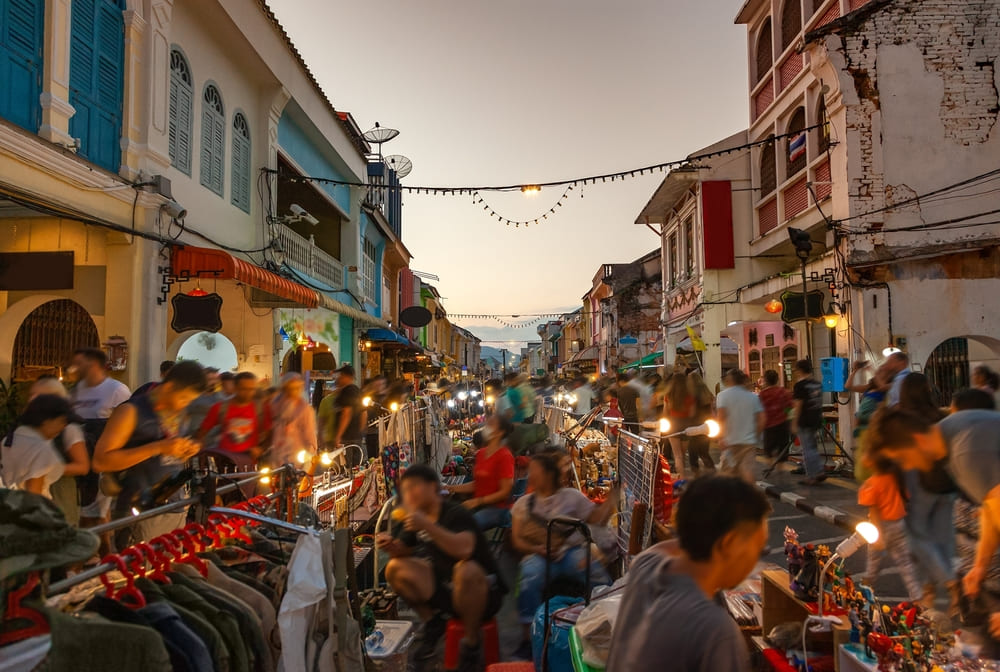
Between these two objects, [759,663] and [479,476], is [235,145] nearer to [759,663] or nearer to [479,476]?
[479,476]

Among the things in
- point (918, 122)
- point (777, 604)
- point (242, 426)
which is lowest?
point (777, 604)

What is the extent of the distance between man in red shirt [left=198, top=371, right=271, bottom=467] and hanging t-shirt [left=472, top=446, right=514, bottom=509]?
264 cm

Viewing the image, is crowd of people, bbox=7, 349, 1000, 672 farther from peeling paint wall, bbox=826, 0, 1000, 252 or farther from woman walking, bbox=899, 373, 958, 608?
peeling paint wall, bbox=826, 0, 1000, 252

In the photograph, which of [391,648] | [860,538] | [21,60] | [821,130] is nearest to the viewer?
[860,538]

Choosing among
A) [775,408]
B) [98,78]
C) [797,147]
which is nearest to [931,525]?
[775,408]

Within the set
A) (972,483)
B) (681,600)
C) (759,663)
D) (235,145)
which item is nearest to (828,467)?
(972,483)

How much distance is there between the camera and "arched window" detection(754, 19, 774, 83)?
1853 centimetres

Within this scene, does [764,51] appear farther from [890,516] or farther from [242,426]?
[242,426]

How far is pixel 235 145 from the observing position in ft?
39.5

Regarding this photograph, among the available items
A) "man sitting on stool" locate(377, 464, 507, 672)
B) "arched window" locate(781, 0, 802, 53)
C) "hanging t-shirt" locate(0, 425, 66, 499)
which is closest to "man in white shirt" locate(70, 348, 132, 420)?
"hanging t-shirt" locate(0, 425, 66, 499)

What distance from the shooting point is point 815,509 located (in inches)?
346

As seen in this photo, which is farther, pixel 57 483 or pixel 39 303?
pixel 39 303

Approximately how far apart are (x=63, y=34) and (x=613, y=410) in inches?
412

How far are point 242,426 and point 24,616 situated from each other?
5.45 metres
